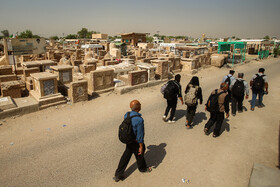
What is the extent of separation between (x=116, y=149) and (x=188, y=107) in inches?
92.5

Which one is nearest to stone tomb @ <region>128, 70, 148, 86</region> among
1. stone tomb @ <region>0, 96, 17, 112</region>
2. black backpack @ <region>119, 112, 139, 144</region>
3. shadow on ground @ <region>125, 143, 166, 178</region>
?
stone tomb @ <region>0, 96, 17, 112</region>

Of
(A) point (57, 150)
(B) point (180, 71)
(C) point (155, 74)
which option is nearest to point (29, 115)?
(A) point (57, 150)

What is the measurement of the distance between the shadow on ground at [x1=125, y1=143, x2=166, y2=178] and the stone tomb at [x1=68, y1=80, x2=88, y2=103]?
14.1 ft

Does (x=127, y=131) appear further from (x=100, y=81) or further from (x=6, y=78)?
(x=6, y=78)

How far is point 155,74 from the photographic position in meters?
12.1

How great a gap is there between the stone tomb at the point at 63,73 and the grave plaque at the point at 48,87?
146 centimetres

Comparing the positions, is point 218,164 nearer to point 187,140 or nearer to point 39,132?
point 187,140

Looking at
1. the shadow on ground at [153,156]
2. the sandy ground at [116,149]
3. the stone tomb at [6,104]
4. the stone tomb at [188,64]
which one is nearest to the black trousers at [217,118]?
the sandy ground at [116,149]

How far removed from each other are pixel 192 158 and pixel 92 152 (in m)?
2.36

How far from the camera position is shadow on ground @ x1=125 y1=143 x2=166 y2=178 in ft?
13.8

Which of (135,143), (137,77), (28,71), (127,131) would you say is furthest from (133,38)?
(127,131)

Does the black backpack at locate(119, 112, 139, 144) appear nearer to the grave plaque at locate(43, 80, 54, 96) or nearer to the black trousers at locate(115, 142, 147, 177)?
the black trousers at locate(115, 142, 147, 177)

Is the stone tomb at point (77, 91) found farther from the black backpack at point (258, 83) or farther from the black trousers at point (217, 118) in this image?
the black backpack at point (258, 83)

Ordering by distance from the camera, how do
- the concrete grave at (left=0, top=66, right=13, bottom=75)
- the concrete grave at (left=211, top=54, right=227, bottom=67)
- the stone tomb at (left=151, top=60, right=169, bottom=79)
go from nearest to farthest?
the concrete grave at (left=0, top=66, right=13, bottom=75) < the stone tomb at (left=151, top=60, right=169, bottom=79) < the concrete grave at (left=211, top=54, right=227, bottom=67)
